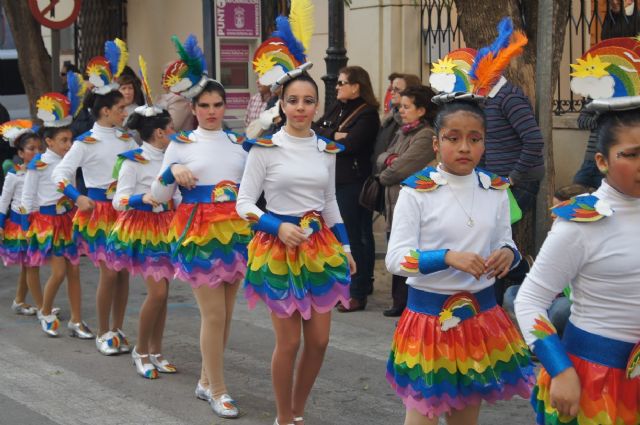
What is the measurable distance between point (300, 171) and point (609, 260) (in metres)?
2.64

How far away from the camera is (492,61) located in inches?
198

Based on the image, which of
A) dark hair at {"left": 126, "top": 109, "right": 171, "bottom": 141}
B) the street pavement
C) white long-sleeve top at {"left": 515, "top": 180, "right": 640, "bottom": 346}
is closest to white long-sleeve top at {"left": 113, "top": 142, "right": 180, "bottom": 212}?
dark hair at {"left": 126, "top": 109, "right": 171, "bottom": 141}

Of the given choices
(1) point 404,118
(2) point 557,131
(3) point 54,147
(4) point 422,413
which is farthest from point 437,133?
(2) point 557,131

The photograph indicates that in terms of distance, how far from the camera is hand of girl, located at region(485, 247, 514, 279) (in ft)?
15.2

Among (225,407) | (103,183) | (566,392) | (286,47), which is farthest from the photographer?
(103,183)

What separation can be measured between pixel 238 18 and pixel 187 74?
587cm

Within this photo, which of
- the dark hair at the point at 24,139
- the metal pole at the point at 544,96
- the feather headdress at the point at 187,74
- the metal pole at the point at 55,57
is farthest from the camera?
the metal pole at the point at 55,57

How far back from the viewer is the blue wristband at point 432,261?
454cm

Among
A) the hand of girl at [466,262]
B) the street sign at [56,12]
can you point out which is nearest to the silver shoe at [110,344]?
the hand of girl at [466,262]

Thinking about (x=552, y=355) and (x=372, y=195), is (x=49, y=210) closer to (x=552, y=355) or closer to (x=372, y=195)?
(x=372, y=195)

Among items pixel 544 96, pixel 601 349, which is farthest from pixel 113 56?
pixel 601 349

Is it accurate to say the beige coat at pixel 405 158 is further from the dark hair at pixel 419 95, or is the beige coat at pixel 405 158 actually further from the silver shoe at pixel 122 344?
the silver shoe at pixel 122 344

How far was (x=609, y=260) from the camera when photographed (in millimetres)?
3752

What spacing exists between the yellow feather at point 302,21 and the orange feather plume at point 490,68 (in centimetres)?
185
